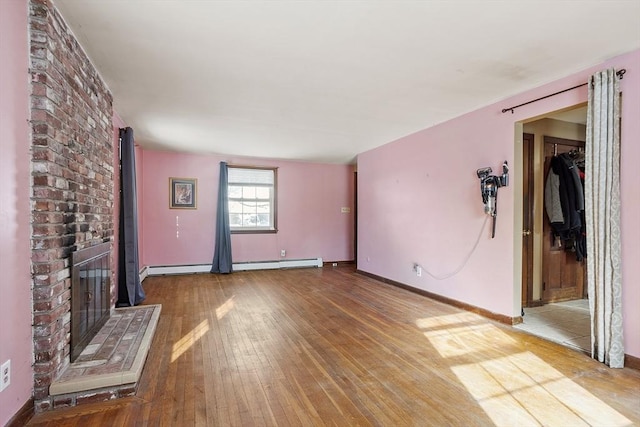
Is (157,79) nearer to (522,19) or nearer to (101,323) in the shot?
(101,323)

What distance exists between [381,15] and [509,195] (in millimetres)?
2373

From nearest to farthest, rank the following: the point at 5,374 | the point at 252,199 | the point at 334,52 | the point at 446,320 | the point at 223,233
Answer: the point at 5,374 → the point at 334,52 → the point at 446,320 → the point at 223,233 → the point at 252,199

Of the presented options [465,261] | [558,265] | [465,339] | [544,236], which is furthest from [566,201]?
[465,339]

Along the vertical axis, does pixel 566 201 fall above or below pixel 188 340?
above

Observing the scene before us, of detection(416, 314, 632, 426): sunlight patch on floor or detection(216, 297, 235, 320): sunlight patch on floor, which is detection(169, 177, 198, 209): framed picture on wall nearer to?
detection(216, 297, 235, 320): sunlight patch on floor

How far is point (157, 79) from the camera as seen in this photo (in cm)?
Answer: 290

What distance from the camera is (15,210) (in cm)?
162

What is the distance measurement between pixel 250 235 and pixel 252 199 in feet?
2.55

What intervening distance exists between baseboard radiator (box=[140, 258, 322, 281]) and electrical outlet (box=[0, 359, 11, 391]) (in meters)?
4.20

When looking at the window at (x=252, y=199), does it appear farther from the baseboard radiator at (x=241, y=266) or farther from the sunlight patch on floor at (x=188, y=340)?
the sunlight patch on floor at (x=188, y=340)

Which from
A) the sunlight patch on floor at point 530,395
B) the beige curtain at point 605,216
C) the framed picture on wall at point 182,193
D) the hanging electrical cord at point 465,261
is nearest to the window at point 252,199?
the framed picture on wall at point 182,193

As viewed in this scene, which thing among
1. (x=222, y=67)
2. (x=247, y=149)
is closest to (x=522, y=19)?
(x=222, y=67)

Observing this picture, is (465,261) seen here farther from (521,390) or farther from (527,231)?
(521,390)

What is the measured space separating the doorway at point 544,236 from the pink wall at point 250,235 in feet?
13.3
